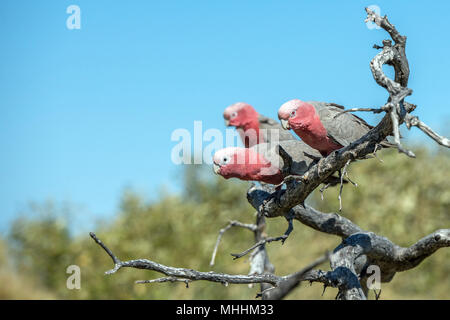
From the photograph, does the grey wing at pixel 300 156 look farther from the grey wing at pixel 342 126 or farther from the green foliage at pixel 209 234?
the green foliage at pixel 209 234

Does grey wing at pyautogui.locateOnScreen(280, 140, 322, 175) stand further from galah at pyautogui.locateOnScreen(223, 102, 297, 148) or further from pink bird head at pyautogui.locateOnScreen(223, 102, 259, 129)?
pink bird head at pyautogui.locateOnScreen(223, 102, 259, 129)

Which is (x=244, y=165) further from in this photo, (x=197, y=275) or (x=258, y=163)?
(x=197, y=275)

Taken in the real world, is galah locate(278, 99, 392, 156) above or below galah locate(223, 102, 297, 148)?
below

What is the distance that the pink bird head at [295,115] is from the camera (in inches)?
143

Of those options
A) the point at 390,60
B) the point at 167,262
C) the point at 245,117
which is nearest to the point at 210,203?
the point at 167,262

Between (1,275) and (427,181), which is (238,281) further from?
(427,181)

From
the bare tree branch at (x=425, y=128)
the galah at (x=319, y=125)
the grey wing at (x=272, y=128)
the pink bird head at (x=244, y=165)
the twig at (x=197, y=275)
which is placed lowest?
the twig at (x=197, y=275)

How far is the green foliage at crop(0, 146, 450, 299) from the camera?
1128 cm

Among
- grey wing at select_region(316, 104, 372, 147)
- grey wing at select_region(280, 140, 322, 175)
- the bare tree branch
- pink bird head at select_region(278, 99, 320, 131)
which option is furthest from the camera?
grey wing at select_region(280, 140, 322, 175)

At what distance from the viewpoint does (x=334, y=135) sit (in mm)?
3756

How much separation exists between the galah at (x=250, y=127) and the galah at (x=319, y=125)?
1.22 metres

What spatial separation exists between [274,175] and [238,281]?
1032mm

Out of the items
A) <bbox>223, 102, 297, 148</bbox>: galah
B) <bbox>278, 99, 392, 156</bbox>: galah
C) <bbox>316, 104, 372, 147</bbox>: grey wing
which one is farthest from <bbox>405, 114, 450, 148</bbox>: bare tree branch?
<bbox>223, 102, 297, 148</bbox>: galah

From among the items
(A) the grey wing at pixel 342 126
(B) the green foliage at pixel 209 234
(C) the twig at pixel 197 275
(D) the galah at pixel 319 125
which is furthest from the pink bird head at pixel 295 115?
(B) the green foliage at pixel 209 234
